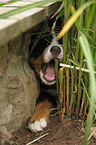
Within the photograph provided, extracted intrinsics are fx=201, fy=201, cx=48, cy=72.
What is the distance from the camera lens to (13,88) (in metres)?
1.42

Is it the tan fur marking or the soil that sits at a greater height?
the tan fur marking

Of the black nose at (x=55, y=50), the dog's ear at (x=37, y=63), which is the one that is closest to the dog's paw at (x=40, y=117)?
the dog's ear at (x=37, y=63)

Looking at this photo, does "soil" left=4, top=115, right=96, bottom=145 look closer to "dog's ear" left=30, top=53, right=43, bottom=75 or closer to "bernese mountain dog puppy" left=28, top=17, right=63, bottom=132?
"bernese mountain dog puppy" left=28, top=17, right=63, bottom=132

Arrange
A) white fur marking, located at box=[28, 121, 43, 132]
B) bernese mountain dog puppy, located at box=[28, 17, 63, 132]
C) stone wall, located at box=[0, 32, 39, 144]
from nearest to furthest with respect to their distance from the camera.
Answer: stone wall, located at box=[0, 32, 39, 144] < white fur marking, located at box=[28, 121, 43, 132] < bernese mountain dog puppy, located at box=[28, 17, 63, 132]

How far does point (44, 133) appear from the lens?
1578 millimetres

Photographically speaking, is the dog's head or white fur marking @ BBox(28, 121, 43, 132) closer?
white fur marking @ BBox(28, 121, 43, 132)

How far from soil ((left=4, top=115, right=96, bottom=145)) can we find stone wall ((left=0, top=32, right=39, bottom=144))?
0.06m

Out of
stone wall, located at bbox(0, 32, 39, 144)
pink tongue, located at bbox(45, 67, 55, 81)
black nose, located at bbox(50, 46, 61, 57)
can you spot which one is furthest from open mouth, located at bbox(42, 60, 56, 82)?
stone wall, located at bbox(0, 32, 39, 144)

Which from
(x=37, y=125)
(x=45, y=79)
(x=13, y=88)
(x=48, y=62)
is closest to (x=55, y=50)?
(x=48, y=62)

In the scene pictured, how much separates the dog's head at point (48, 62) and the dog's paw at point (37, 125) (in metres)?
0.40

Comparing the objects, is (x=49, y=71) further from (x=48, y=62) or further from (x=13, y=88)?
(x=13, y=88)

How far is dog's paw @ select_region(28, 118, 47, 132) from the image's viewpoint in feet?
5.26

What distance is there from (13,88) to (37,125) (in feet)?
1.38

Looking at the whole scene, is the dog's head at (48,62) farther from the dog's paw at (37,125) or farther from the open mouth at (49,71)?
the dog's paw at (37,125)
